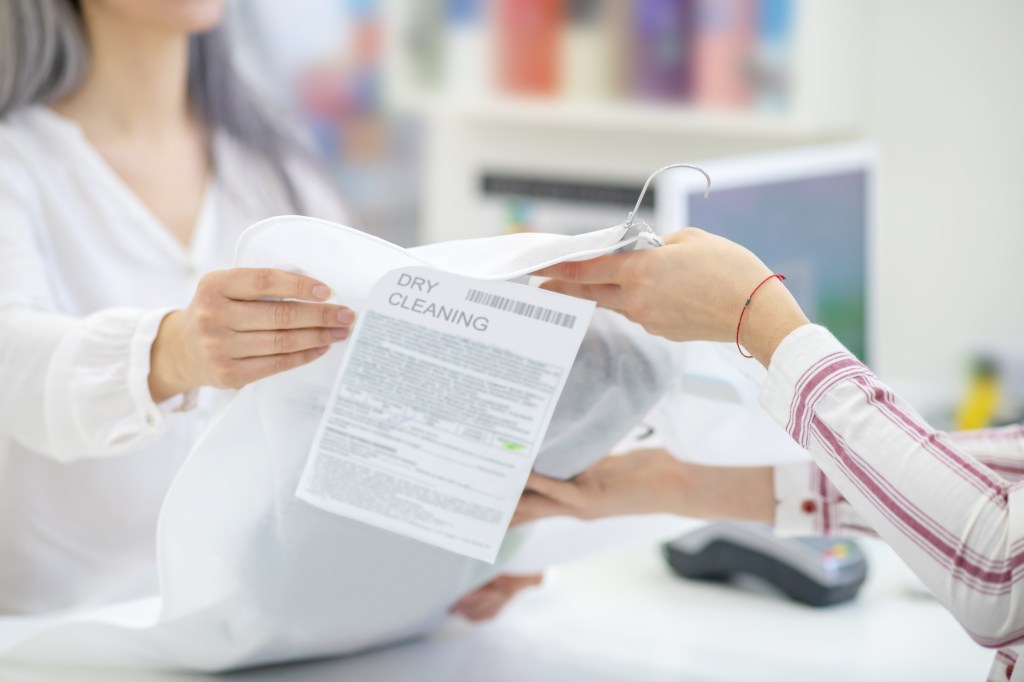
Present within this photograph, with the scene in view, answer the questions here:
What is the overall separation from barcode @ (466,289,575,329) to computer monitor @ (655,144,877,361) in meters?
0.49

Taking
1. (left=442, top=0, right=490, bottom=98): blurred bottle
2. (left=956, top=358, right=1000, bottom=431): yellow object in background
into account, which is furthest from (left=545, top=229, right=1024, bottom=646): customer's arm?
(left=442, top=0, right=490, bottom=98): blurred bottle

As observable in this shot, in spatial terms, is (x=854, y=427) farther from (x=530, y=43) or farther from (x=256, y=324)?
(x=530, y=43)

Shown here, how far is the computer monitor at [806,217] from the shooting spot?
1325mm

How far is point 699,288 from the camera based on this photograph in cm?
81

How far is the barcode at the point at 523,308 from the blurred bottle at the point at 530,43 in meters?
1.49

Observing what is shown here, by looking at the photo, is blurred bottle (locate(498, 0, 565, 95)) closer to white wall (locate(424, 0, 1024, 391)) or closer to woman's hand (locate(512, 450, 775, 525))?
white wall (locate(424, 0, 1024, 391))

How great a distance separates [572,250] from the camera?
0.78m

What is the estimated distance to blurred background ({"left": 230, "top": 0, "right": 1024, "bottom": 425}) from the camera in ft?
6.30

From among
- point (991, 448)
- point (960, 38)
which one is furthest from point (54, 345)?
point (960, 38)

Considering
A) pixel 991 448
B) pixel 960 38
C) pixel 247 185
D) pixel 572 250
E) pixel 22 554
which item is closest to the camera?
pixel 572 250

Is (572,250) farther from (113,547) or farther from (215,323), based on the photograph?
(113,547)

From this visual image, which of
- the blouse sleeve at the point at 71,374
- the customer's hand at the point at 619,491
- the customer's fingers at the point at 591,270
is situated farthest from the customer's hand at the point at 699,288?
the blouse sleeve at the point at 71,374

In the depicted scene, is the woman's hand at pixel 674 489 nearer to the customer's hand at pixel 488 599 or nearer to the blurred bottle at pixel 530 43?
the customer's hand at pixel 488 599

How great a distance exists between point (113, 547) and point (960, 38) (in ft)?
5.13
